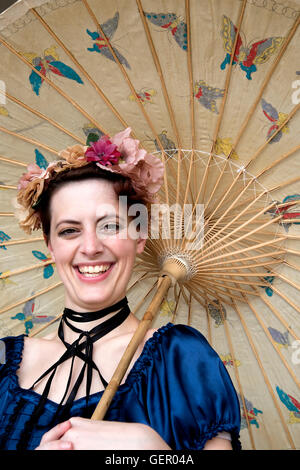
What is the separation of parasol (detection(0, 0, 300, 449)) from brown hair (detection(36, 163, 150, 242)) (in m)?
0.20

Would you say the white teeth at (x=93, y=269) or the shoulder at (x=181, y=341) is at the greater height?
the white teeth at (x=93, y=269)

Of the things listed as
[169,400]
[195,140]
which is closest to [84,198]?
[195,140]

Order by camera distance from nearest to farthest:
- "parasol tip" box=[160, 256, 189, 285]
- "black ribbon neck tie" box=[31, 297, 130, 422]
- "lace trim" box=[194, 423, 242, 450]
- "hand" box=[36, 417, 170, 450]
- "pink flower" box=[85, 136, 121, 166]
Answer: "hand" box=[36, 417, 170, 450] < "lace trim" box=[194, 423, 242, 450] < "black ribbon neck tie" box=[31, 297, 130, 422] < "pink flower" box=[85, 136, 121, 166] < "parasol tip" box=[160, 256, 189, 285]

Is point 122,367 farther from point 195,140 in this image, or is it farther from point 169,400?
point 195,140

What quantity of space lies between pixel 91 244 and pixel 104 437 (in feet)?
1.69

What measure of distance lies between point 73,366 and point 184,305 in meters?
0.67

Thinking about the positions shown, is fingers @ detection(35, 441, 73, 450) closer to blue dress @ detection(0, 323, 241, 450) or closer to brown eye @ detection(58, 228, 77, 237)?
blue dress @ detection(0, 323, 241, 450)

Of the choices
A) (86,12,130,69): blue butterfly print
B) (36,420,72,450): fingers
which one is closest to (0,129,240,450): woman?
(36,420,72,450): fingers

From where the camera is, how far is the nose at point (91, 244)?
127 centimetres

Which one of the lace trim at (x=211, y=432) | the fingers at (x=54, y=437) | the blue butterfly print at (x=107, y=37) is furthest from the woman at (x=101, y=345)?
the blue butterfly print at (x=107, y=37)

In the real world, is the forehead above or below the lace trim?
above

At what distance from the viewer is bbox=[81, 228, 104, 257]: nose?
4.16 ft

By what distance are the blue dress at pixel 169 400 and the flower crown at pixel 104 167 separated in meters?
0.47

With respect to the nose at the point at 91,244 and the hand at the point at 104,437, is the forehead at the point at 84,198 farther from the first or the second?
the hand at the point at 104,437
